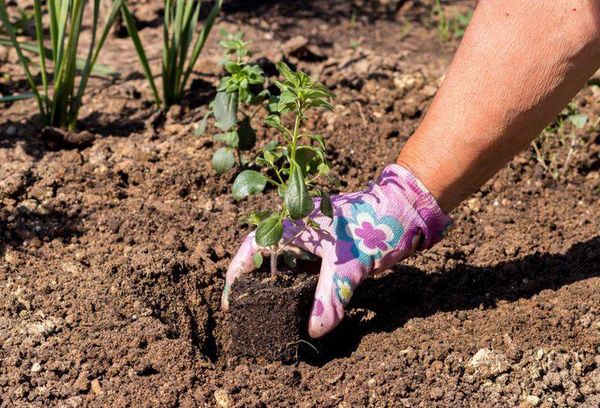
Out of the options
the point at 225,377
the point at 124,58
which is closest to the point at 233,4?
the point at 124,58

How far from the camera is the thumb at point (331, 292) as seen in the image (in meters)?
2.15

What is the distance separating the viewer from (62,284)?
7.59 feet

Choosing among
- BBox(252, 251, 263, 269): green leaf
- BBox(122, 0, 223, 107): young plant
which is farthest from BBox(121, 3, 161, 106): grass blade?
BBox(252, 251, 263, 269): green leaf

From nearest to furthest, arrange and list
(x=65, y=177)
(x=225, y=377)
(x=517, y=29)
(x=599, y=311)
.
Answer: (x=517, y=29)
(x=225, y=377)
(x=599, y=311)
(x=65, y=177)

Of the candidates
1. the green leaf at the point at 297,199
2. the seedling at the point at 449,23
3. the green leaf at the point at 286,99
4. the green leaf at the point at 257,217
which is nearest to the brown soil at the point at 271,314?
the green leaf at the point at 257,217

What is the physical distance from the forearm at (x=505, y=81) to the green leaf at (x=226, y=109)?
0.63 meters

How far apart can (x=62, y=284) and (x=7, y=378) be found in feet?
1.09

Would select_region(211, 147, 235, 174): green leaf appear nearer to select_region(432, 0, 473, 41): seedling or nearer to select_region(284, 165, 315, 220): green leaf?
select_region(284, 165, 315, 220): green leaf

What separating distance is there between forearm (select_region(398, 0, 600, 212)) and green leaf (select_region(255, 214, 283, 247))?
39 cm

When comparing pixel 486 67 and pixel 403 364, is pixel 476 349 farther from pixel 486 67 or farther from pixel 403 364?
pixel 486 67

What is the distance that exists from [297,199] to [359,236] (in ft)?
0.88

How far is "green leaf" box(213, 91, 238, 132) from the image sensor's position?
2.54 m

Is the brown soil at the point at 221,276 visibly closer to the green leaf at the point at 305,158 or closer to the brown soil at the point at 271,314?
the brown soil at the point at 271,314

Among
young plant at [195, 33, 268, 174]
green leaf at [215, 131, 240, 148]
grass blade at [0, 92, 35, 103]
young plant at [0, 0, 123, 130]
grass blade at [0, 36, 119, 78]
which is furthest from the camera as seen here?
grass blade at [0, 36, 119, 78]
